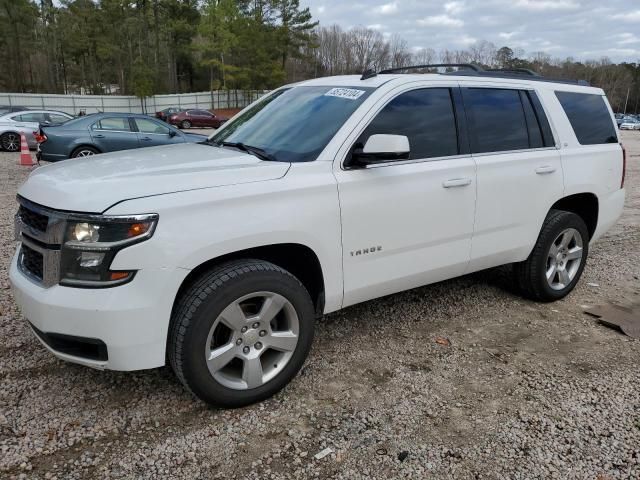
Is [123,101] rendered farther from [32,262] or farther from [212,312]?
[212,312]

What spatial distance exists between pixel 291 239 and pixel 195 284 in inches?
23.2

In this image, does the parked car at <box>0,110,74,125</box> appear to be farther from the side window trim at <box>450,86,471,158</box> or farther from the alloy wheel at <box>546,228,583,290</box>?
the alloy wheel at <box>546,228,583,290</box>

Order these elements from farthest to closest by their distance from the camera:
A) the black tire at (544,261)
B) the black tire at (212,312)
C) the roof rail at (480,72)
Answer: the black tire at (544,261) < the roof rail at (480,72) < the black tire at (212,312)

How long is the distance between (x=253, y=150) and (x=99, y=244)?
4.39 feet

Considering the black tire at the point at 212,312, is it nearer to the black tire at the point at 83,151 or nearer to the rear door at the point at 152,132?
the rear door at the point at 152,132

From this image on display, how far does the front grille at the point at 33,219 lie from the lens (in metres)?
2.72

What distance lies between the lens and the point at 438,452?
270 cm

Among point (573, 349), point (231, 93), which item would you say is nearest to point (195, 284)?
point (573, 349)

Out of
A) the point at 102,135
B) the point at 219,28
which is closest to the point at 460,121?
the point at 102,135

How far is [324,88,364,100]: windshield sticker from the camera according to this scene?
139 inches

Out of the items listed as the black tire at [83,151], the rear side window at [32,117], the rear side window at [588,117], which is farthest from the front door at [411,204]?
the rear side window at [32,117]

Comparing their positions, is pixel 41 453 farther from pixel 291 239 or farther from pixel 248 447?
pixel 291 239

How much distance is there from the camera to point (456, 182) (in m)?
3.69

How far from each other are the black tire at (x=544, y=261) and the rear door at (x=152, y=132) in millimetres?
9944
